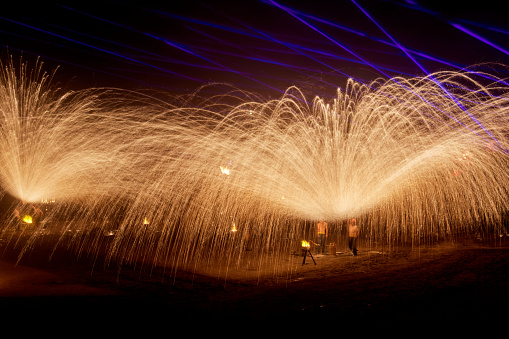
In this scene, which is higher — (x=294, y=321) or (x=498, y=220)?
(x=498, y=220)

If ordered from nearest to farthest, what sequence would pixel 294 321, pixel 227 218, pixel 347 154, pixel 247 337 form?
pixel 247 337 → pixel 294 321 → pixel 347 154 → pixel 227 218

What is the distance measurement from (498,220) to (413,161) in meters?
9.78

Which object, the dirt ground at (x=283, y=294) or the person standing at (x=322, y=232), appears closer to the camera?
the dirt ground at (x=283, y=294)

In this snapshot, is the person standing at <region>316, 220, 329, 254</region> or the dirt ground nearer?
the dirt ground

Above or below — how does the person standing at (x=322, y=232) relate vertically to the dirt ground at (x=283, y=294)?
above

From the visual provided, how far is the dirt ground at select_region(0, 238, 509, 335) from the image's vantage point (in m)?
5.68

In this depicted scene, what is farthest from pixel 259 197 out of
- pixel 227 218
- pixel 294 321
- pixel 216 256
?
pixel 294 321

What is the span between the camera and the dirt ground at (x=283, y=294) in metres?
5.68

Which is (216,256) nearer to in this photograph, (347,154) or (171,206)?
(347,154)

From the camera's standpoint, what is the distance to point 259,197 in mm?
20109

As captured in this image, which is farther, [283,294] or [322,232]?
[322,232]

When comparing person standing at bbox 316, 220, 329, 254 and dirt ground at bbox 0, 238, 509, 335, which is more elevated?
person standing at bbox 316, 220, 329, 254

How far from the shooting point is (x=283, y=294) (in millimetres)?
7566

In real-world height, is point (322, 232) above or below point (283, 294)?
above
